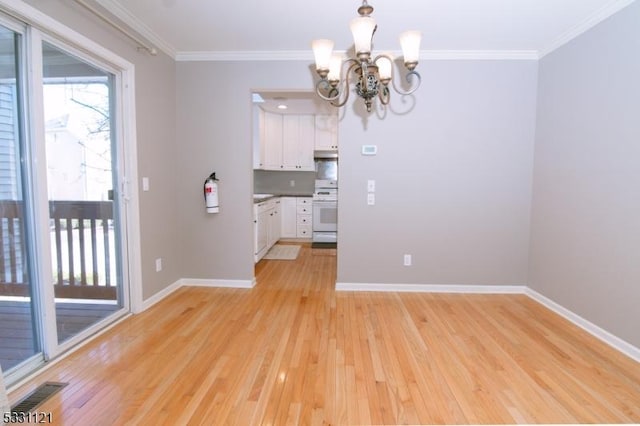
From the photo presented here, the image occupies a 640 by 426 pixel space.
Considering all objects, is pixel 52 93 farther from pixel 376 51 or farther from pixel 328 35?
pixel 376 51

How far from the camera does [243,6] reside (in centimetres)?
244

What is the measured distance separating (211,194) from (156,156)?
0.64 metres

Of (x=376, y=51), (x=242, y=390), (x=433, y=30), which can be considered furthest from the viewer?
(x=376, y=51)

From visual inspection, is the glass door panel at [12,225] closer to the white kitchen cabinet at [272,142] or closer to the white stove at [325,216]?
the white kitchen cabinet at [272,142]

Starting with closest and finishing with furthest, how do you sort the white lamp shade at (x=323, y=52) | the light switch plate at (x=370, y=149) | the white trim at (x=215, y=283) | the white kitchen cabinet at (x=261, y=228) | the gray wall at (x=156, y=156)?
the white lamp shade at (x=323, y=52), the gray wall at (x=156, y=156), the light switch plate at (x=370, y=149), the white trim at (x=215, y=283), the white kitchen cabinet at (x=261, y=228)

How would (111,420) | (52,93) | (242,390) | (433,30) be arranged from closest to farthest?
(111,420), (242,390), (52,93), (433,30)

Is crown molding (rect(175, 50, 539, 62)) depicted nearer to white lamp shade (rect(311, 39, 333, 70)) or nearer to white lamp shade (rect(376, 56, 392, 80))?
white lamp shade (rect(376, 56, 392, 80))

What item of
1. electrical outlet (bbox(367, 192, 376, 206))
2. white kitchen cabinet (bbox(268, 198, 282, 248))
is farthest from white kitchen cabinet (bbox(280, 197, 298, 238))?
electrical outlet (bbox(367, 192, 376, 206))

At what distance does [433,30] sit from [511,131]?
52.8 inches

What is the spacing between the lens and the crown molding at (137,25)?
2.39m

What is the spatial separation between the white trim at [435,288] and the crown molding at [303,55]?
2378 mm

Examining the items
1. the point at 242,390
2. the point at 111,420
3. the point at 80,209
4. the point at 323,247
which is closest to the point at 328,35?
the point at 80,209

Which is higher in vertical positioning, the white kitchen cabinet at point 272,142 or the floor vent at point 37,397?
the white kitchen cabinet at point 272,142

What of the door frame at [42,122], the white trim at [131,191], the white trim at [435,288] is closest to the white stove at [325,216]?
the white trim at [435,288]
